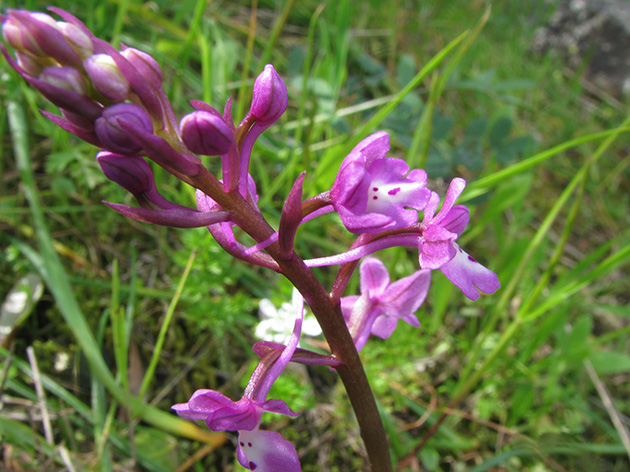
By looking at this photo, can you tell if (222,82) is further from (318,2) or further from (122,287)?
(318,2)

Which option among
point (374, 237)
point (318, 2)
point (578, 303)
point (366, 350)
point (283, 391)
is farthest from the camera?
point (318, 2)

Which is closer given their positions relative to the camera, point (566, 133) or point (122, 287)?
point (122, 287)

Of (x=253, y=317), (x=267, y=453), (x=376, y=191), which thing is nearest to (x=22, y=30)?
(x=376, y=191)

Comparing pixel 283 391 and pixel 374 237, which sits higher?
pixel 374 237

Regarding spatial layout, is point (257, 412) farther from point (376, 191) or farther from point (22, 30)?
point (22, 30)

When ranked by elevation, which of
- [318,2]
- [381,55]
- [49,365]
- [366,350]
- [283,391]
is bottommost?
[49,365]

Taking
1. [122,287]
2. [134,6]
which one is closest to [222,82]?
[134,6]

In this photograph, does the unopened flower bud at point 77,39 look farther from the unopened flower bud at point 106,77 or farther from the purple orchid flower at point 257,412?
the purple orchid flower at point 257,412
